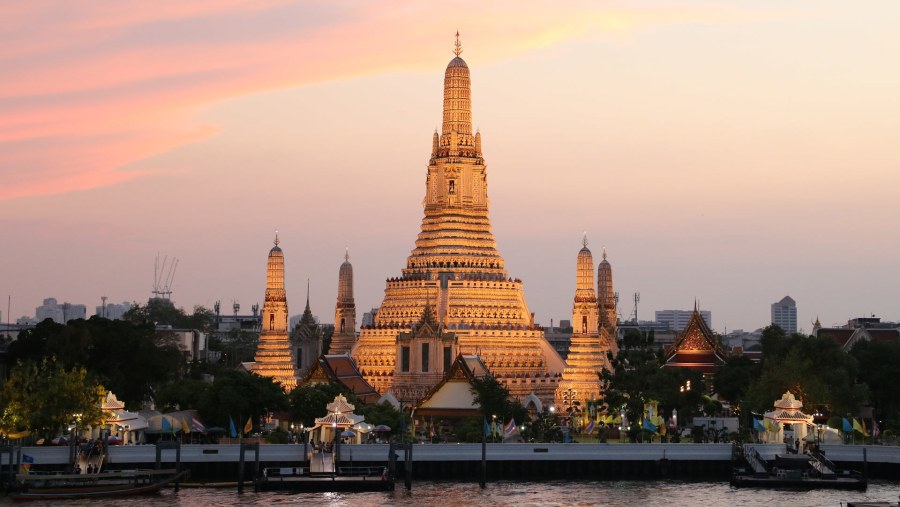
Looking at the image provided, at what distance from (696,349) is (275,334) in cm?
3883

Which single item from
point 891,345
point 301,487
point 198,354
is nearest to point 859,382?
point 891,345

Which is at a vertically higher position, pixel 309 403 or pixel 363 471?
pixel 309 403

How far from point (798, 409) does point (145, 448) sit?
1462 inches


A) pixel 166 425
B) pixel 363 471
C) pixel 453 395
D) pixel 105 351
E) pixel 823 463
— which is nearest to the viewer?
pixel 363 471

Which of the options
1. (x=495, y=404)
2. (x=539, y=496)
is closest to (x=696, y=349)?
(x=495, y=404)

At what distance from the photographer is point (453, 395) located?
13025cm

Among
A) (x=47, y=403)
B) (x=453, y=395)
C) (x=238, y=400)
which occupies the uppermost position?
(x=453, y=395)

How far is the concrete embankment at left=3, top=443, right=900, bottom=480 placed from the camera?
95500mm

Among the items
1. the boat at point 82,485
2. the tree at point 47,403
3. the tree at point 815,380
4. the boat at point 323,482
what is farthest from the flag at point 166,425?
the tree at point 815,380

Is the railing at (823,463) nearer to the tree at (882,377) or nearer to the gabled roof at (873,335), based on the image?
the tree at (882,377)

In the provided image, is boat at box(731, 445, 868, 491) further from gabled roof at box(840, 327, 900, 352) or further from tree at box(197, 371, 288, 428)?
gabled roof at box(840, 327, 900, 352)

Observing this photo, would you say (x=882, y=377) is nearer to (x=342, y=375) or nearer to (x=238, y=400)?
(x=342, y=375)

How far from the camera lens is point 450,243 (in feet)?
502

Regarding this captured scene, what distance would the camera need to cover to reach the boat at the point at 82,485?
8725 centimetres
